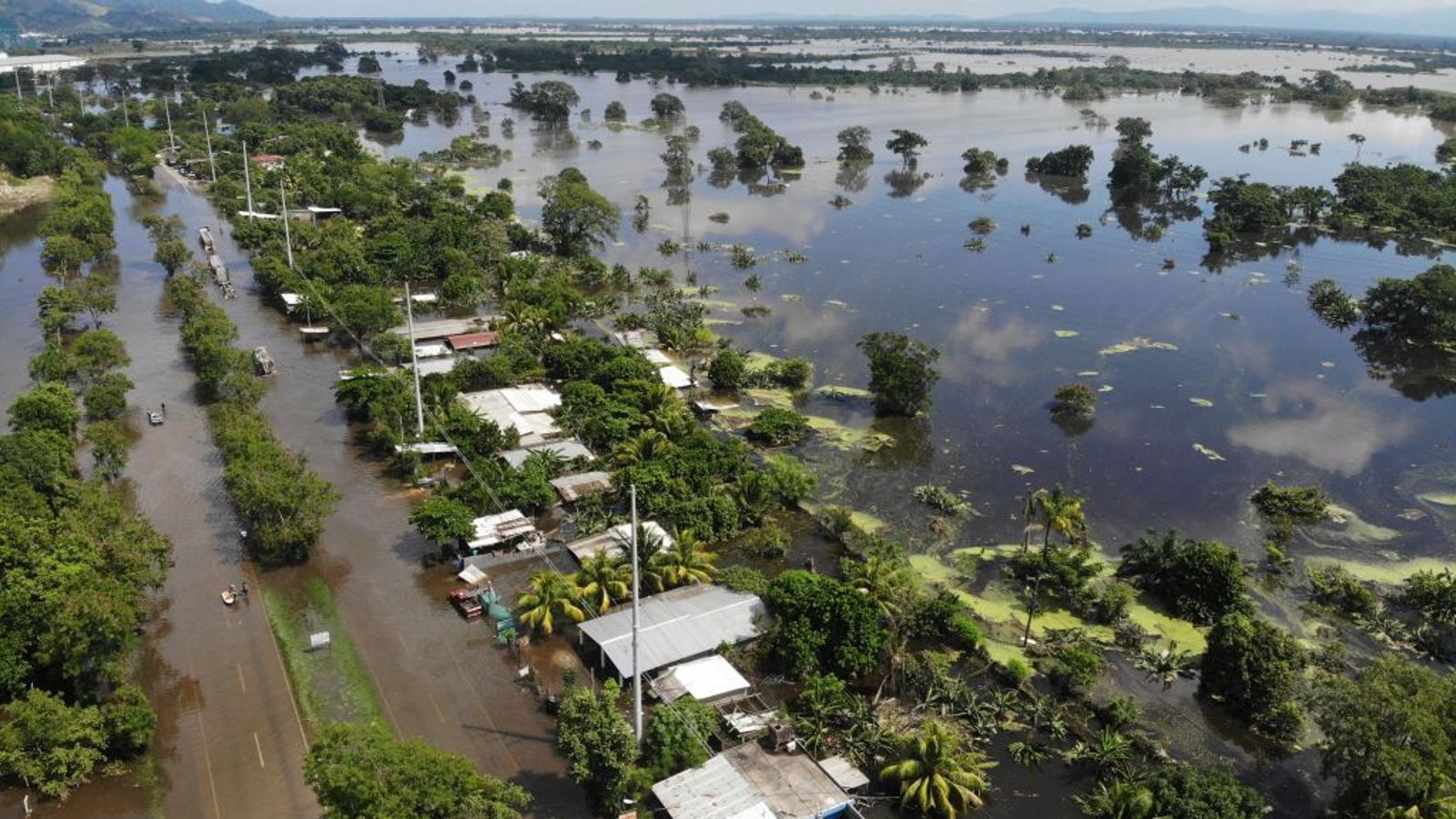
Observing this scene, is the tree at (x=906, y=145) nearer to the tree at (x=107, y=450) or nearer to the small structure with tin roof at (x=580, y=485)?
the small structure with tin roof at (x=580, y=485)

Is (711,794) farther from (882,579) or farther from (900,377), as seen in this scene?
(900,377)

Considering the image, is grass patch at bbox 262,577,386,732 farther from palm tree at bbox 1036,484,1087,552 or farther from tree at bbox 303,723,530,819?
palm tree at bbox 1036,484,1087,552

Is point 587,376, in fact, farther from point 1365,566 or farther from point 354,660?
point 1365,566

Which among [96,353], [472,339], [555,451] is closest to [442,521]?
[555,451]

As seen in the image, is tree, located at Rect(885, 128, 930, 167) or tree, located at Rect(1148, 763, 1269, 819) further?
tree, located at Rect(885, 128, 930, 167)

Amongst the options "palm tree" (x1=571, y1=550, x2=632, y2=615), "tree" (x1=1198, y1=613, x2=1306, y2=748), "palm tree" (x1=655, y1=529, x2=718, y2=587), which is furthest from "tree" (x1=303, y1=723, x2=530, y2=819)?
"tree" (x1=1198, y1=613, x2=1306, y2=748)

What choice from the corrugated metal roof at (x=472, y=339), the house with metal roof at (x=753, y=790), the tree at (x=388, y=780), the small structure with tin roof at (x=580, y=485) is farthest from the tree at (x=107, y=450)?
the house with metal roof at (x=753, y=790)

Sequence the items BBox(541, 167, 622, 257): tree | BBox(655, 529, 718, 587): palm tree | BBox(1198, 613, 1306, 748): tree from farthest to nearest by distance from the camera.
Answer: BBox(541, 167, 622, 257): tree
BBox(655, 529, 718, 587): palm tree
BBox(1198, 613, 1306, 748): tree
